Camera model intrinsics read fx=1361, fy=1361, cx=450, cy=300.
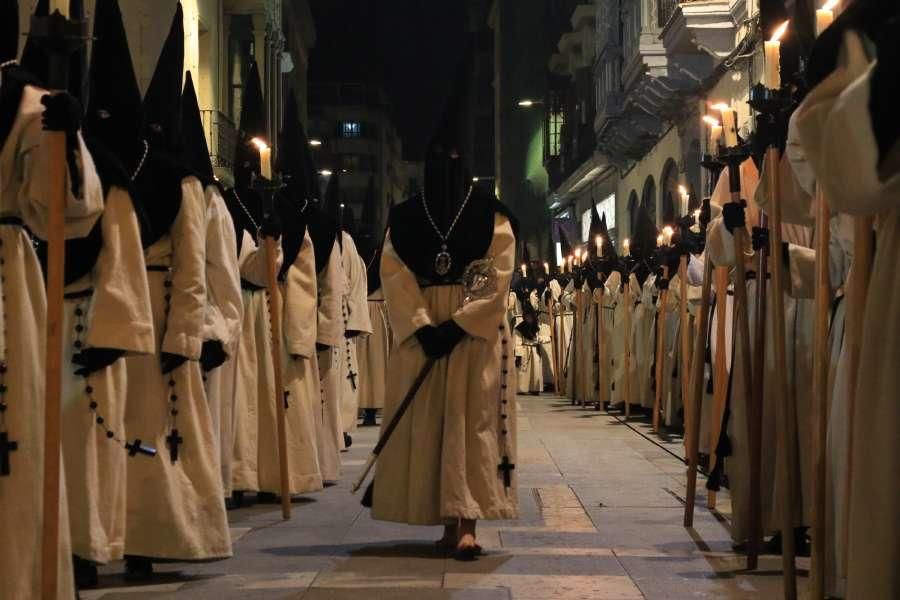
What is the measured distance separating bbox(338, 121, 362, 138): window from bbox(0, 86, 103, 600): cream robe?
97547mm

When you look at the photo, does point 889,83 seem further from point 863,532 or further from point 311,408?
point 311,408

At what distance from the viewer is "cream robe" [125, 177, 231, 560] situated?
256 inches

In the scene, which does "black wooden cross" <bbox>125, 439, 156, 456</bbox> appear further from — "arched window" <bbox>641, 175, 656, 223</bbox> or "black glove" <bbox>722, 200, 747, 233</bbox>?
"arched window" <bbox>641, 175, 656, 223</bbox>

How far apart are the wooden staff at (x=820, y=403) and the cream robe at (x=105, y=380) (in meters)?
2.94

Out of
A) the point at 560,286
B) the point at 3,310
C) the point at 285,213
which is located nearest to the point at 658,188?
the point at 560,286

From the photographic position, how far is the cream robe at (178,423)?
6.51 metres

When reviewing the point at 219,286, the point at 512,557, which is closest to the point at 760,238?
the point at 512,557

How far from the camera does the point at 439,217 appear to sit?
26.0ft

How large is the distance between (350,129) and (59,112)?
98.5 metres

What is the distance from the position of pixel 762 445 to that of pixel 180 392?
10.5 feet

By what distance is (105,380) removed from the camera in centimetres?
617

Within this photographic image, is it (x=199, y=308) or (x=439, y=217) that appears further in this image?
(x=439, y=217)

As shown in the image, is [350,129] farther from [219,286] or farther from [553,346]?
[219,286]

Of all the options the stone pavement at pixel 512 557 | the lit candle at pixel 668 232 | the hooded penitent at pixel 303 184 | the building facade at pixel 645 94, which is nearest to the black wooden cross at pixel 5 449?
the stone pavement at pixel 512 557
